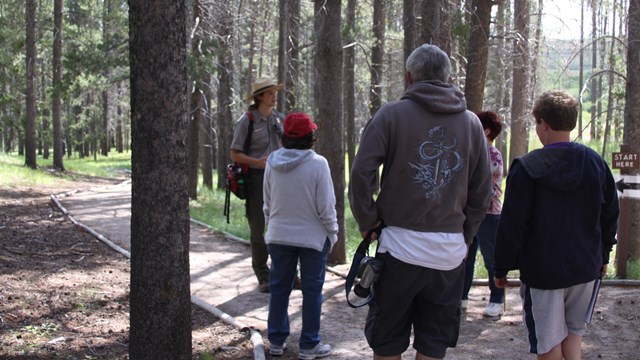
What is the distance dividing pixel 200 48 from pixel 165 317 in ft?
46.7

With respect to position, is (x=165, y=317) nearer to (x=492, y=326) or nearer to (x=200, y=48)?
(x=492, y=326)

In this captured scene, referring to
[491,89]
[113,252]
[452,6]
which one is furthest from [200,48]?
[491,89]

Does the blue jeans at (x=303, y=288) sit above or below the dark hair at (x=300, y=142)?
below

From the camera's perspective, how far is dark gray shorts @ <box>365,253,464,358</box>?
354cm

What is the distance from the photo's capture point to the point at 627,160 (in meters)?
7.76

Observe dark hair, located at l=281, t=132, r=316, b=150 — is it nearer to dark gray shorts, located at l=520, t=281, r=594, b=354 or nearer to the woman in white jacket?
the woman in white jacket

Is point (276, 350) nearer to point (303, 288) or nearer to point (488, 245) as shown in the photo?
point (303, 288)

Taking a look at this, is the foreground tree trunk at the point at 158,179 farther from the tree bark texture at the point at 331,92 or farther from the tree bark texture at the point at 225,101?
the tree bark texture at the point at 225,101

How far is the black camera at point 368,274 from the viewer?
11.7 feet

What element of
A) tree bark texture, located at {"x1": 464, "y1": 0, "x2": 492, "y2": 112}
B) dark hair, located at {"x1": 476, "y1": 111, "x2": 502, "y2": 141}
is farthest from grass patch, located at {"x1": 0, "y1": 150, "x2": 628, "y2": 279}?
dark hair, located at {"x1": 476, "y1": 111, "x2": 502, "y2": 141}

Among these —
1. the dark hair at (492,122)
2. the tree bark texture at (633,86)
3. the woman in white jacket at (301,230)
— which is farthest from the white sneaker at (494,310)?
the tree bark texture at (633,86)

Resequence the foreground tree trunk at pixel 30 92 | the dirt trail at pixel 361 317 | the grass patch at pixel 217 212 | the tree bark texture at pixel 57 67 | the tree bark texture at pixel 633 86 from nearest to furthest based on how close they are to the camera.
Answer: the dirt trail at pixel 361 317, the tree bark texture at pixel 633 86, the grass patch at pixel 217 212, the foreground tree trunk at pixel 30 92, the tree bark texture at pixel 57 67

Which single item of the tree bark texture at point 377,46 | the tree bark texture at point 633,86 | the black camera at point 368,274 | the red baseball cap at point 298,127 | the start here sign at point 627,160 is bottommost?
the black camera at point 368,274

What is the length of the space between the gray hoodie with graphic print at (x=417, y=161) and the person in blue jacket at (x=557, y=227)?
1.16 feet
